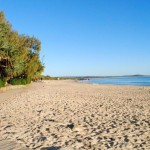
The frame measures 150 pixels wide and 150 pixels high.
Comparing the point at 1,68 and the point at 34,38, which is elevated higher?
the point at 34,38

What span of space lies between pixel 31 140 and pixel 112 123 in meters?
3.95

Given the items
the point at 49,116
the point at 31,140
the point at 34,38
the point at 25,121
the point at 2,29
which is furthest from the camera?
the point at 34,38

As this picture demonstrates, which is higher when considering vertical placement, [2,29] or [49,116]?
[2,29]

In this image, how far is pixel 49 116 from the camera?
14.1 meters

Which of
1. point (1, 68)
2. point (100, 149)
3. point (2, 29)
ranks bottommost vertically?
point (100, 149)

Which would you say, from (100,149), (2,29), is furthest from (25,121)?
(2,29)

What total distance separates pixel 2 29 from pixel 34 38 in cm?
2874

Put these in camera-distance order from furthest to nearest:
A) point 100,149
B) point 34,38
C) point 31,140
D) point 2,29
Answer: point 34,38, point 2,29, point 31,140, point 100,149

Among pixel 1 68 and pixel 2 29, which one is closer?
pixel 2 29

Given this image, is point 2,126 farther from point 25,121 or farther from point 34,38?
point 34,38

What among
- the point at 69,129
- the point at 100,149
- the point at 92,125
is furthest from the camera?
the point at 92,125

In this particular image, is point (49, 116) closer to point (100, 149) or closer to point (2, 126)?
point (2, 126)

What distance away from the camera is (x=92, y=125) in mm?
11516

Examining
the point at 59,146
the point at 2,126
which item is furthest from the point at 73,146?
the point at 2,126
